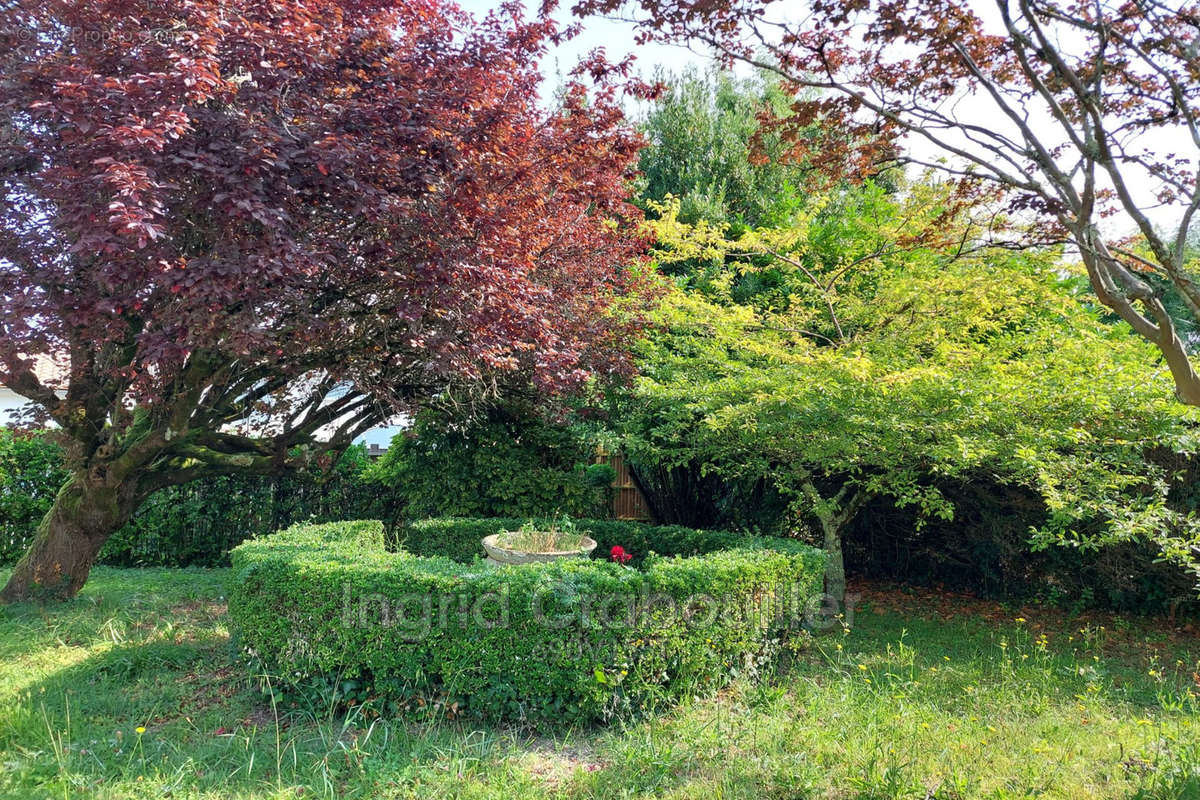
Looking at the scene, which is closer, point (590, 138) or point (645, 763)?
point (645, 763)

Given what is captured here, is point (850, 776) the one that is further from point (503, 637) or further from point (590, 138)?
point (590, 138)

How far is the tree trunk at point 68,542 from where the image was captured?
5969mm

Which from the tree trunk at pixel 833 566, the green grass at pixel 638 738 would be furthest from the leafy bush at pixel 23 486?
the tree trunk at pixel 833 566

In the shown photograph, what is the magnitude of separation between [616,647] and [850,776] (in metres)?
1.36

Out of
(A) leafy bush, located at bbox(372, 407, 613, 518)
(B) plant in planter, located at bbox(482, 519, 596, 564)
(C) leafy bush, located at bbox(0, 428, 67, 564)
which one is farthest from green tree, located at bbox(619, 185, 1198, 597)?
(C) leafy bush, located at bbox(0, 428, 67, 564)

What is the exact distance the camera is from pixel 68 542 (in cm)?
606

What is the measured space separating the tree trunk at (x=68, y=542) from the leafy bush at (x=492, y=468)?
9.52 ft

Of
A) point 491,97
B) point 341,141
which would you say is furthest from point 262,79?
point 491,97

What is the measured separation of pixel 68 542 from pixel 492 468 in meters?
3.95

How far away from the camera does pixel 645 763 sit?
3.31 meters

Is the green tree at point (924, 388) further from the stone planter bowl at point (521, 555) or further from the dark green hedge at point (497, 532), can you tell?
the stone planter bowl at point (521, 555)

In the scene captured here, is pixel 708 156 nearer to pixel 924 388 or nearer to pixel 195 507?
pixel 924 388

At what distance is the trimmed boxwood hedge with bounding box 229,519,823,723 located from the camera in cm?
386

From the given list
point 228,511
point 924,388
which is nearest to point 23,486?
point 228,511
